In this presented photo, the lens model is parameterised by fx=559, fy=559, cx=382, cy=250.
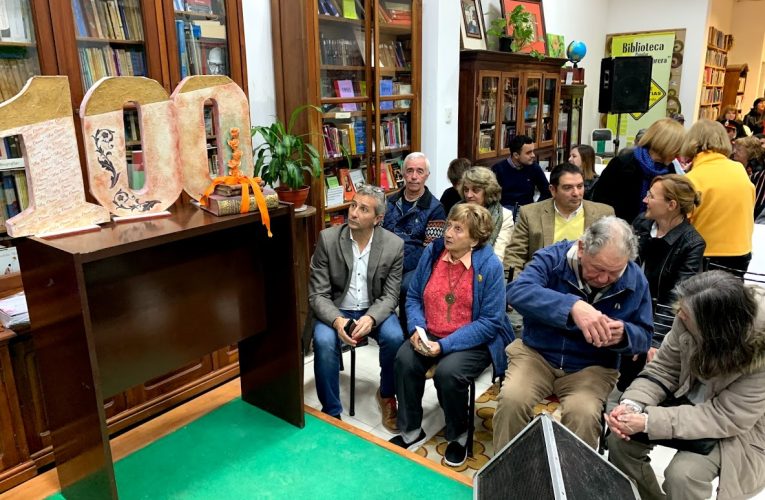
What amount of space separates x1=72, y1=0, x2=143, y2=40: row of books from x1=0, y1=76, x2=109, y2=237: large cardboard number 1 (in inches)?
38.5

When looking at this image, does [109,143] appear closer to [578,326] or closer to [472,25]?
[578,326]

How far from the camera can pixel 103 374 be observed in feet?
5.67

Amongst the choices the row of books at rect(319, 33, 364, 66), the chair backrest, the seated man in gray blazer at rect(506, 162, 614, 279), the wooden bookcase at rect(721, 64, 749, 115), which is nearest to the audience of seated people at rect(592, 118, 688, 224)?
the seated man in gray blazer at rect(506, 162, 614, 279)

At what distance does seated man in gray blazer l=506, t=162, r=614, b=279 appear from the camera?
3164mm

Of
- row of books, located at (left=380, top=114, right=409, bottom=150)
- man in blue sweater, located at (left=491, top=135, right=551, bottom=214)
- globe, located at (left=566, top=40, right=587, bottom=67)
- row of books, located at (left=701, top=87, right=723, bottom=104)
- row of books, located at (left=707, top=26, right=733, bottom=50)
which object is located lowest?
man in blue sweater, located at (left=491, top=135, right=551, bottom=214)

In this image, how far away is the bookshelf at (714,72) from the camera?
8.38 meters

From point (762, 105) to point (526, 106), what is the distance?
16.5ft

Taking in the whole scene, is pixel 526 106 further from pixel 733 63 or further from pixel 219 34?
pixel 733 63

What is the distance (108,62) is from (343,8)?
1.68 m

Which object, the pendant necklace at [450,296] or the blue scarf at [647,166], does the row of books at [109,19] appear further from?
the blue scarf at [647,166]

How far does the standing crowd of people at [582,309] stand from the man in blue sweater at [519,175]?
741 millimetres

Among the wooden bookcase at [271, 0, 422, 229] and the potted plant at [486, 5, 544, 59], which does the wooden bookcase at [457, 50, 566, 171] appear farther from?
the wooden bookcase at [271, 0, 422, 229]

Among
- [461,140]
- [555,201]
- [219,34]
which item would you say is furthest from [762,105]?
[219,34]

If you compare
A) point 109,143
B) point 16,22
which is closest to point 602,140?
point 16,22
